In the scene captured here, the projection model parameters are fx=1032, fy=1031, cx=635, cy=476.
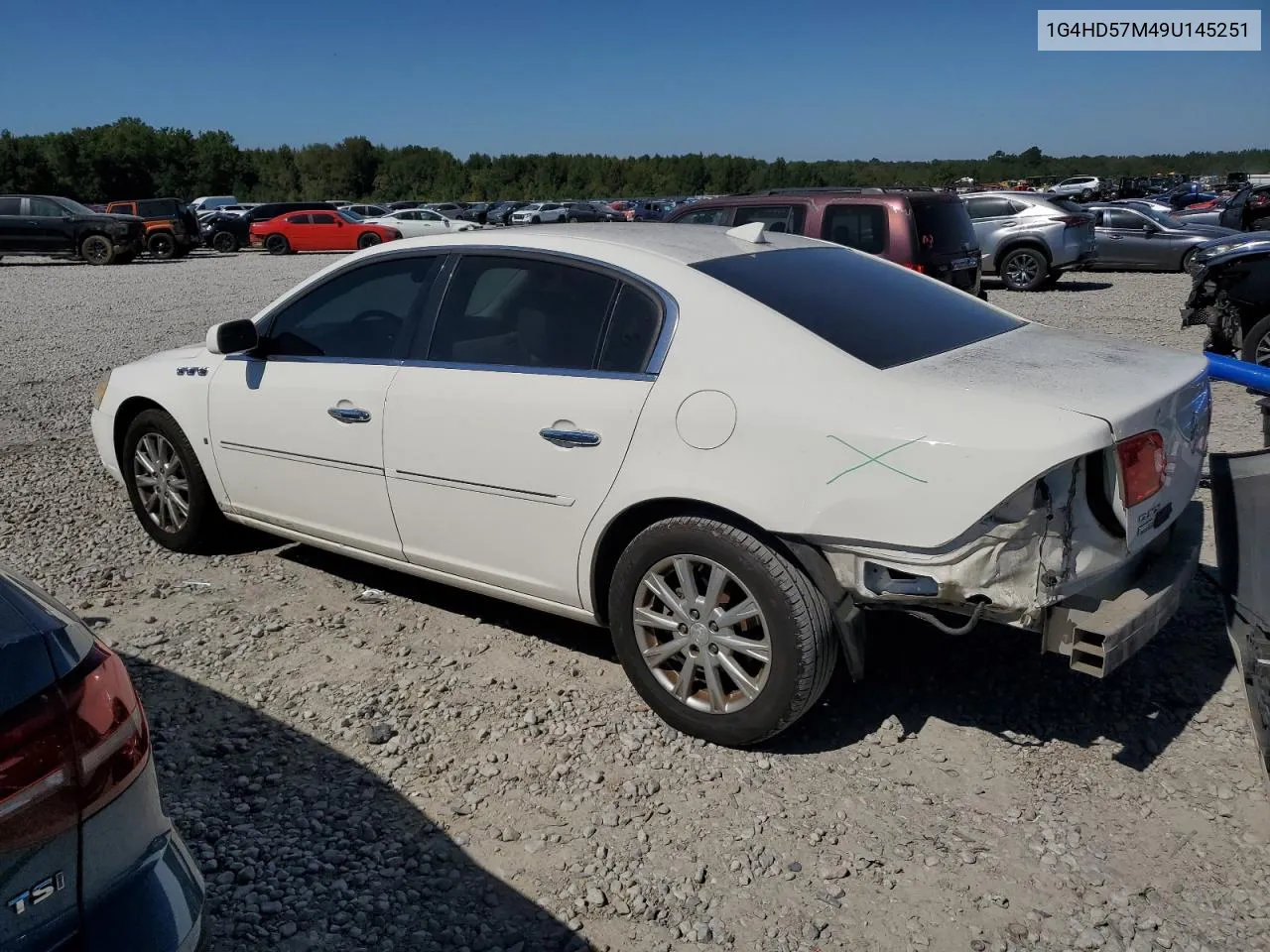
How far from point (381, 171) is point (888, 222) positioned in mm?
77490

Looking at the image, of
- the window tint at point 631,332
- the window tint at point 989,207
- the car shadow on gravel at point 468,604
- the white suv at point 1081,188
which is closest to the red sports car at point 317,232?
the window tint at point 989,207

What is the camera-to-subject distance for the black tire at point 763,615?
3113mm

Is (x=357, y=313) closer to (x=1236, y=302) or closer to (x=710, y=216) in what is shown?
(x=710, y=216)

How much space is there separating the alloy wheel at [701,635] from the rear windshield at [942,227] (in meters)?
7.33

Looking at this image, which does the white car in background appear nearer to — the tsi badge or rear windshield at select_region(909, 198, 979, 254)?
rear windshield at select_region(909, 198, 979, 254)

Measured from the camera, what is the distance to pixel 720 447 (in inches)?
125

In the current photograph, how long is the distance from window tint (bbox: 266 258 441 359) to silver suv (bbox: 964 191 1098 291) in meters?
14.9

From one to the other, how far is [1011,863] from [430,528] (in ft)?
7.59

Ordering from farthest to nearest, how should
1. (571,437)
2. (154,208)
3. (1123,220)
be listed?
(154,208) → (1123,220) → (571,437)

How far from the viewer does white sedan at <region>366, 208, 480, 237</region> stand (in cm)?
3359

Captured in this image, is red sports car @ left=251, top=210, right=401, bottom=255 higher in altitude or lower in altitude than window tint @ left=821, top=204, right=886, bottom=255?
higher

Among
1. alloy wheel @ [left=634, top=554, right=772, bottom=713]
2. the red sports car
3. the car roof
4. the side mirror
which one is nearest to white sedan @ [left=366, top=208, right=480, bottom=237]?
A: the red sports car

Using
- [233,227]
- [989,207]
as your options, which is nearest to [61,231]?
[233,227]

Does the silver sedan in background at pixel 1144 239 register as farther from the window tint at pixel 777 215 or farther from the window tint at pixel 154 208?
the window tint at pixel 154 208
